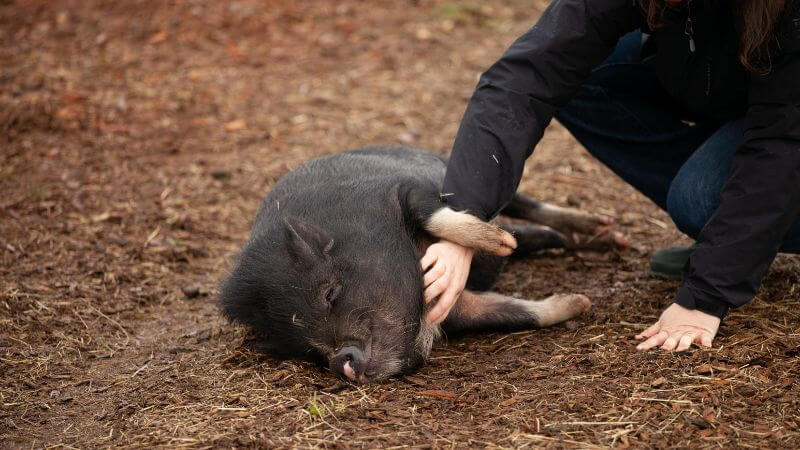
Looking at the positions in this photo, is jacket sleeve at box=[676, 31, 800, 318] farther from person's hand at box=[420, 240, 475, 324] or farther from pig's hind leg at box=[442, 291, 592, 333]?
person's hand at box=[420, 240, 475, 324]

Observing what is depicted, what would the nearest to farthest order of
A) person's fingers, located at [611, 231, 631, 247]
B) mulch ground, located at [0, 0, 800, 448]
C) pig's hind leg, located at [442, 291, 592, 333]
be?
mulch ground, located at [0, 0, 800, 448] < pig's hind leg, located at [442, 291, 592, 333] < person's fingers, located at [611, 231, 631, 247]

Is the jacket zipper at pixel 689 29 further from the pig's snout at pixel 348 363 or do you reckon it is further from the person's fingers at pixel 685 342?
the pig's snout at pixel 348 363

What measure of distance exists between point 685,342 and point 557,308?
2.11 feet

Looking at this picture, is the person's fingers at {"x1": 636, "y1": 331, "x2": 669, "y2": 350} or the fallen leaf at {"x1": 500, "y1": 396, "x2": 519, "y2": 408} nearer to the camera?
the fallen leaf at {"x1": 500, "y1": 396, "x2": 519, "y2": 408}

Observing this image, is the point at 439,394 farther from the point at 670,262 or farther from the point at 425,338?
the point at 670,262

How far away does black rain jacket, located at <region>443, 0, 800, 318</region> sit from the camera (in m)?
2.98

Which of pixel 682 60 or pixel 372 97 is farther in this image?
pixel 372 97

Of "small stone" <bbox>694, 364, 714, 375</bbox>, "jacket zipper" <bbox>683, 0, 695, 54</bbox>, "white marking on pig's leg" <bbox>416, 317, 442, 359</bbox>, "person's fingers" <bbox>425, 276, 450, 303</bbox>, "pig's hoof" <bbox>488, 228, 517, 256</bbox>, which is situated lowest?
"white marking on pig's leg" <bbox>416, 317, 442, 359</bbox>

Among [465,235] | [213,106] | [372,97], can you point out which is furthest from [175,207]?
[465,235]

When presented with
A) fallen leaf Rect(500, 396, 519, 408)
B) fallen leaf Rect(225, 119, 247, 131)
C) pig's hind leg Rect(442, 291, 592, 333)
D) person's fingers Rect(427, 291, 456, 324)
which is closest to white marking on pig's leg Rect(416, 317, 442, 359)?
person's fingers Rect(427, 291, 456, 324)

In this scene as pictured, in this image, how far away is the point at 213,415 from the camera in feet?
9.87

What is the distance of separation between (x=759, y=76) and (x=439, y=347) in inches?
64.5

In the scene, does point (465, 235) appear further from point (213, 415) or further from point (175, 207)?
point (175, 207)

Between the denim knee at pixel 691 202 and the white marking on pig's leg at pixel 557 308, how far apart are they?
0.54m
